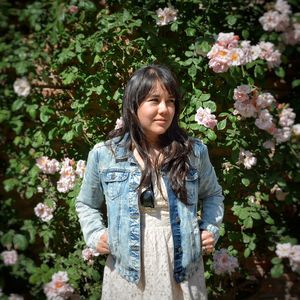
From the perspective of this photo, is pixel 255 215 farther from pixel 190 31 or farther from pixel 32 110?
pixel 32 110

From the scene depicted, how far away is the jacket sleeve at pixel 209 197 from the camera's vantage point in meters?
1.58

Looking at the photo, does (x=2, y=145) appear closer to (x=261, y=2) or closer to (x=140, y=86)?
(x=140, y=86)

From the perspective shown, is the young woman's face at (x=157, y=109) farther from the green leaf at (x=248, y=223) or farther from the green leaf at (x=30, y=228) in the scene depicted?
the green leaf at (x=30, y=228)

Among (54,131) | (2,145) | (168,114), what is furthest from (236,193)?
(2,145)

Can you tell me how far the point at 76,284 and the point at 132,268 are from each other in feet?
3.35

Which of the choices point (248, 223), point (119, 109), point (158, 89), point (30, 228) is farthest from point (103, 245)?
point (30, 228)

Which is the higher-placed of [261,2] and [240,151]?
[261,2]

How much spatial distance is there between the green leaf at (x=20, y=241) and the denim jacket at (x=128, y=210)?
1.05 metres

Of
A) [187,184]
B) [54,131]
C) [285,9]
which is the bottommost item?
[187,184]

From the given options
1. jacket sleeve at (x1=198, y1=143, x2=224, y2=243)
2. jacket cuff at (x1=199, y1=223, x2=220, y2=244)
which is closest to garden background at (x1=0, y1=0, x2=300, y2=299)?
jacket sleeve at (x1=198, y1=143, x2=224, y2=243)

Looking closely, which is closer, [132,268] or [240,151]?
[132,268]

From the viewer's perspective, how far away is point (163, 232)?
4.76 feet

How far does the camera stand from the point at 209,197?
5.37 ft

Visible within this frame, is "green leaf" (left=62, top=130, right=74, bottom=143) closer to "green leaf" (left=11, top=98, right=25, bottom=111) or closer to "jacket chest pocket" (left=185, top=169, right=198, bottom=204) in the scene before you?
"green leaf" (left=11, top=98, right=25, bottom=111)
